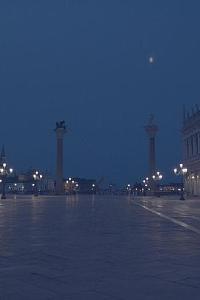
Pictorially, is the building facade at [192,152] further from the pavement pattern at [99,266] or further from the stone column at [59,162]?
the pavement pattern at [99,266]

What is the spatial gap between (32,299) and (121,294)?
1238mm

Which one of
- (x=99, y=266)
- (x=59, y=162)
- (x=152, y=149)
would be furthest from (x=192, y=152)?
(x=99, y=266)

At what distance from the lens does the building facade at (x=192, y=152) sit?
8875 centimetres

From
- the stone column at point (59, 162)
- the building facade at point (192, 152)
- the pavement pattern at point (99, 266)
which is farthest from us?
the stone column at point (59, 162)

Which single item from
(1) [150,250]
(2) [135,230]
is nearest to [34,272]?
(1) [150,250]

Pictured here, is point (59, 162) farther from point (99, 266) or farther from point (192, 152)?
point (99, 266)

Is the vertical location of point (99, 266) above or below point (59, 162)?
below

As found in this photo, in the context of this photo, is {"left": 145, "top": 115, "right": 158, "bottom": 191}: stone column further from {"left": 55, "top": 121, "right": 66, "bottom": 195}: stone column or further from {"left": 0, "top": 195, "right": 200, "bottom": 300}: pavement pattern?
{"left": 0, "top": 195, "right": 200, "bottom": 300}: pavement pattern

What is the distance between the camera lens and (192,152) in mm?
93250

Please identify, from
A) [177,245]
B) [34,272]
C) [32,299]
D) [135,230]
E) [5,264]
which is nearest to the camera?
[32,299]

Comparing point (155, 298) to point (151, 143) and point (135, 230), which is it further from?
point (151, 143)

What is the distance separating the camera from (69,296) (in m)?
7.10

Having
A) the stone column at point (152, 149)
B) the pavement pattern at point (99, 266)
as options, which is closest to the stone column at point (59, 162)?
the stone column at point (152, 149)

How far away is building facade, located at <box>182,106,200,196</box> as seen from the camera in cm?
8875
